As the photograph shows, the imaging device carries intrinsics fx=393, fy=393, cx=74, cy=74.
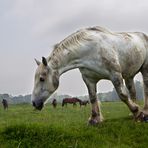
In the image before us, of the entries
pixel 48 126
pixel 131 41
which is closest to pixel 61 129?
pixel 48 126

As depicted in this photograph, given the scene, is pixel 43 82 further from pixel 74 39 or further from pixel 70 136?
pixel 70 136

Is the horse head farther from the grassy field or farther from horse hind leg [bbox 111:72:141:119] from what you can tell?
horse hind leg [bbox 111:72:141:119]

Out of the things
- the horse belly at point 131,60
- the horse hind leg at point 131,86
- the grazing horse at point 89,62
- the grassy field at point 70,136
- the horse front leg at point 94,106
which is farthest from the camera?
the horse hind leg at point 131,86

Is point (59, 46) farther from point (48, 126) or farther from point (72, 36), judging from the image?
point (48, 126)

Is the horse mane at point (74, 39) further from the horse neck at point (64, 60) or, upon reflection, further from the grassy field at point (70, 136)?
the grassy field at point (70, 136)

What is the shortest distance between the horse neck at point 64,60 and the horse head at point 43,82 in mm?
166

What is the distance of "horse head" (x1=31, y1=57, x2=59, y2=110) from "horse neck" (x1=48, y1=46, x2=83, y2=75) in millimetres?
166

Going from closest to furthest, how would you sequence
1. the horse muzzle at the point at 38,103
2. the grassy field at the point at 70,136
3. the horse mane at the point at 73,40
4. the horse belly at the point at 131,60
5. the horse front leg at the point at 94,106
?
the grassy field at the point at 70,136, the horse muzzle at the point at 38,103, the horse mane at the point at 73,40, the horse belly at the point at 131,60, the horse front leg at the point at 94,106

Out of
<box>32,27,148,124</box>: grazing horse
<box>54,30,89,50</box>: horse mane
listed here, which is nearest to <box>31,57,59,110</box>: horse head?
<box>32,27,148,124</box>: grazing horse

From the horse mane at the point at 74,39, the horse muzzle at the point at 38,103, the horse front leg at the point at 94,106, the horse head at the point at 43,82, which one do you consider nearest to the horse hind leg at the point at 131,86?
the horse front leg at the point at 94,106

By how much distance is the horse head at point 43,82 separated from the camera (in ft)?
35.2

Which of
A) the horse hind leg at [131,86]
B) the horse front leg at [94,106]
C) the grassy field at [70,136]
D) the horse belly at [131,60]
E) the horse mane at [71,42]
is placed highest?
the horse mane at [71,42]

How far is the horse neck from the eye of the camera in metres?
10.8

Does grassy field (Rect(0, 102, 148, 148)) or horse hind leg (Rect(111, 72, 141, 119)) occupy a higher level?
horse hind leg (Rect(111, 72, 141, 119))
